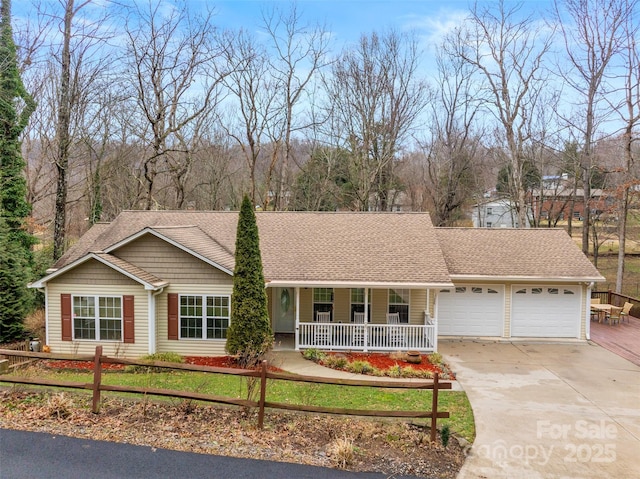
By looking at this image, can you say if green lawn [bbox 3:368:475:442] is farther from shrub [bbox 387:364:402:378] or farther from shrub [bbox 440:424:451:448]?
shrub [bbox 387:364:402:378]

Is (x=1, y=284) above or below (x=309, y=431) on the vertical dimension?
above

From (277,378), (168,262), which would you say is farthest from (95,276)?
(277,378)

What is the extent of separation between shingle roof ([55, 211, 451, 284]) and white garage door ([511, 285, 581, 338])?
354 centimetres

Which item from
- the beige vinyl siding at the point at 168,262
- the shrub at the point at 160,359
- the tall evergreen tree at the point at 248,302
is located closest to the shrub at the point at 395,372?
the tall evergreen tree at the point at 248,302

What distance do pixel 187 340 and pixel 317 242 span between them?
5577 mm

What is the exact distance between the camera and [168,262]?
13.0 m

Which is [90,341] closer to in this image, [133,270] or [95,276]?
[95,276]

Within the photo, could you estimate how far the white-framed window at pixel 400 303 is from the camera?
49.4ft

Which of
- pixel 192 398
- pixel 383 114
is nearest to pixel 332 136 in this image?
pixel 383 114

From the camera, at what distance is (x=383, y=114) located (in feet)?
97.5

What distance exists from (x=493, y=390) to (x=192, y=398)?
262 inches

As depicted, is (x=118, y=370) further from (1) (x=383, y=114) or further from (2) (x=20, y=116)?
(1) (x=383, y=114)

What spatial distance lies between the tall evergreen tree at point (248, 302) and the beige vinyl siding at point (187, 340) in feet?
3.93

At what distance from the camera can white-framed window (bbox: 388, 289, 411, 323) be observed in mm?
15070
